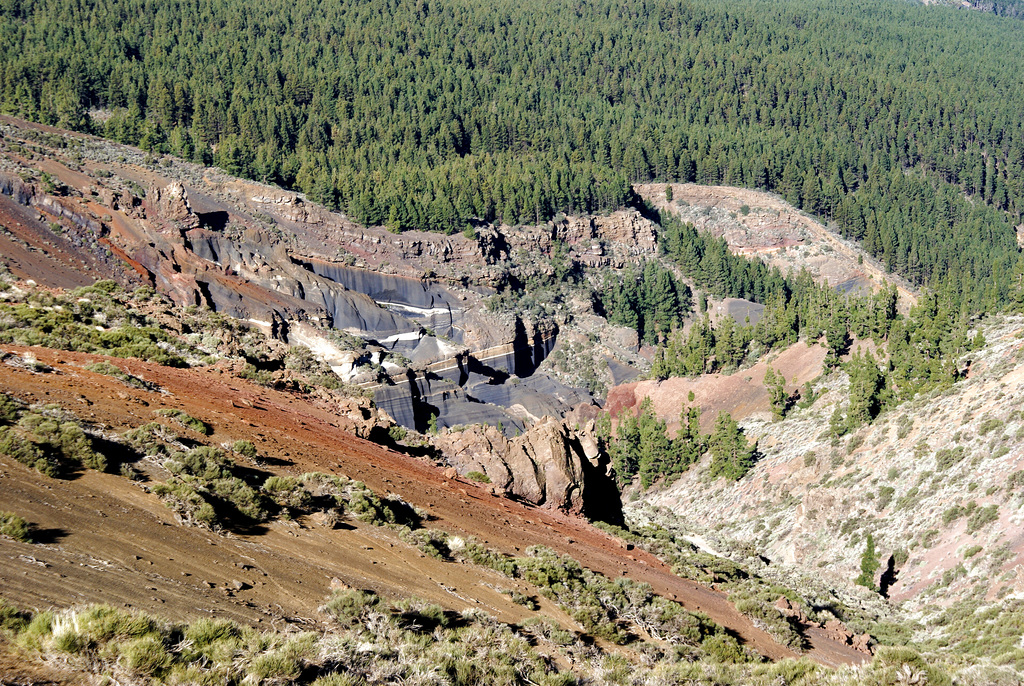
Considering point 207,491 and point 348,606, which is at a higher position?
point 207,491

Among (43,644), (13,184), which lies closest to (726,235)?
(13,184)

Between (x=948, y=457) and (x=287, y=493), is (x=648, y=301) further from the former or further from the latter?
(x=287, y=493)

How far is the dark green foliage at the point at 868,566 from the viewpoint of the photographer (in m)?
46.8

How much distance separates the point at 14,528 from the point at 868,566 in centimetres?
4364

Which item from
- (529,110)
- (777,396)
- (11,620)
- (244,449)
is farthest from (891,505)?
(529,110)

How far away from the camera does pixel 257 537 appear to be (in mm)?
17750

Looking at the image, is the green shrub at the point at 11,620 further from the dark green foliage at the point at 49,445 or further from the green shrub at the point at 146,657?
the dark green foliage at the point at 49,445

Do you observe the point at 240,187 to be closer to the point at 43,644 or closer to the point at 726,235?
the point at 726,235

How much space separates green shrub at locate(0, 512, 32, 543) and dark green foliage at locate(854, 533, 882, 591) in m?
42.5

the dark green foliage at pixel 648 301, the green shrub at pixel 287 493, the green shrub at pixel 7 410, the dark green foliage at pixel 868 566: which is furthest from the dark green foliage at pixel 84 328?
the dark green foliage at pixel 648 301

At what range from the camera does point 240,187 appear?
343 ft

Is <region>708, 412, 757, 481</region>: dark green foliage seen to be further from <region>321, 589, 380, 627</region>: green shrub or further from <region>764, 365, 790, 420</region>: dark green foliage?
<region>321, 589, 380, 627</region>: green shrub

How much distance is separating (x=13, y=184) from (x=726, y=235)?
3649 inches

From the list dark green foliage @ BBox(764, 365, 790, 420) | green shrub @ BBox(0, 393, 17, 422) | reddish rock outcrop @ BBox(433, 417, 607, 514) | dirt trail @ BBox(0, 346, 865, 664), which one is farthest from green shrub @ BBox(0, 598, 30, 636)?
dark green foliage @ BBox(764, 365, 790, 420)
